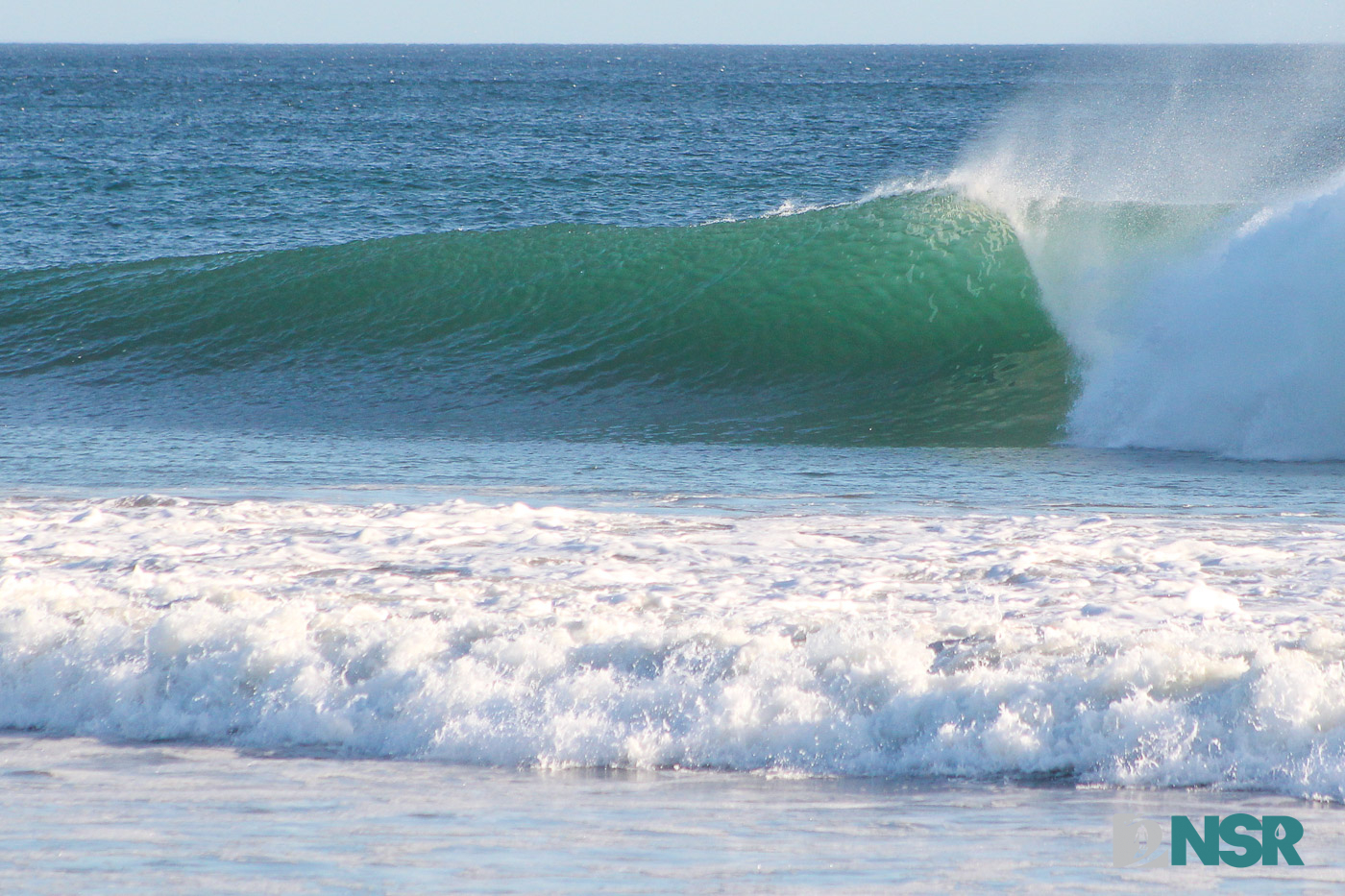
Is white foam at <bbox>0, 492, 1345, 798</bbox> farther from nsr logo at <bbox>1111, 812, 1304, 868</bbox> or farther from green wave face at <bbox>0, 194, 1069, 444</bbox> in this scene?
green wave face at <bbox>0, 194, 1069, 444</bbox>

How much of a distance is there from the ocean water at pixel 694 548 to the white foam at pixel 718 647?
0.05ft

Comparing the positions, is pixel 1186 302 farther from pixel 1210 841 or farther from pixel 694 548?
pixel 1210 841

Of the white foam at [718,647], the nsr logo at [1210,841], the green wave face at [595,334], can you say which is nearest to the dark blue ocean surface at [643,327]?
A: the green wave face at [595,334]

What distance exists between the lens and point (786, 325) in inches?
407

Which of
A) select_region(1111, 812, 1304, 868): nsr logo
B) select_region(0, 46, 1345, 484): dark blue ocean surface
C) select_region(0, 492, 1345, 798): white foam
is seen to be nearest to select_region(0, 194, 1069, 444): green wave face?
select_region(0, 46, 1345, 484): dark blue ocean surface

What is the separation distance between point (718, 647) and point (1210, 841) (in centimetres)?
137

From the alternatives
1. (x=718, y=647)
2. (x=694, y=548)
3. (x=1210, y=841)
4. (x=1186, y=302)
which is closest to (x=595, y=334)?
(x=1186, y=302)

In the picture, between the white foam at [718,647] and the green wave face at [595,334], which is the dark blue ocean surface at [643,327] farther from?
the white foam at [718,647]

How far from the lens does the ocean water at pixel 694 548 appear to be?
2.87 metres

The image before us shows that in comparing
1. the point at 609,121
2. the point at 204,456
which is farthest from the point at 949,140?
the point at 204,456

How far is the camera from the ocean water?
2.87m

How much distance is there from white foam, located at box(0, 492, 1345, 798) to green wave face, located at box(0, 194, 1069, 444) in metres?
3.66

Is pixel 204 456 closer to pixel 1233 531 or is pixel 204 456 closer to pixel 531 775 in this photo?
pixel 531 775

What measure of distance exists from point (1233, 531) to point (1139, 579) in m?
0.93
